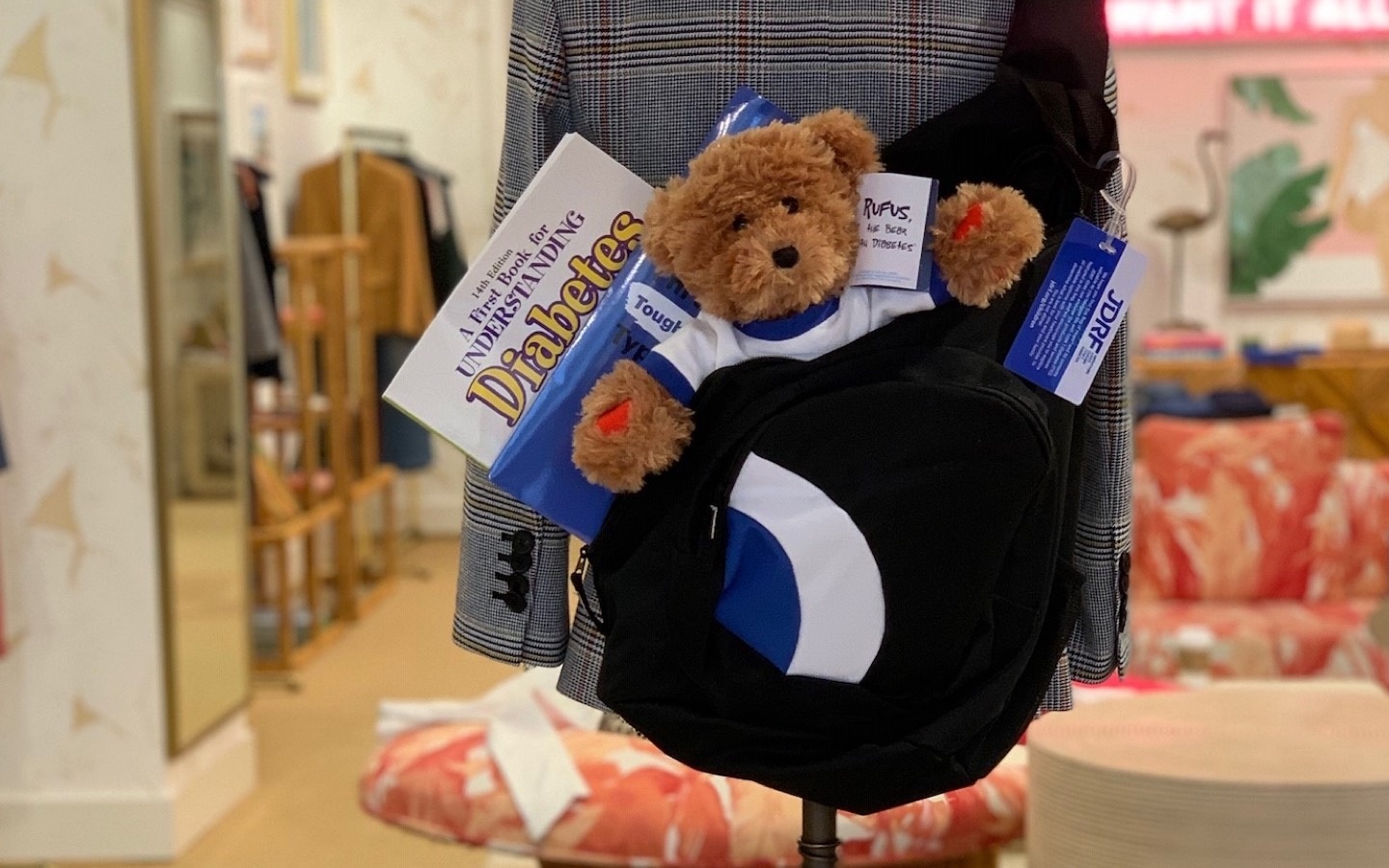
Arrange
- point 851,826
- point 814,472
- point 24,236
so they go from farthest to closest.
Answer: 1. point 24,236
2. point 851,826
3. point 814,472

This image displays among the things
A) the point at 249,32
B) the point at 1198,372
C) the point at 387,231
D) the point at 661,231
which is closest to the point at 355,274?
the point at 387,231

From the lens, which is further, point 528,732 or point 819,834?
point 528,732

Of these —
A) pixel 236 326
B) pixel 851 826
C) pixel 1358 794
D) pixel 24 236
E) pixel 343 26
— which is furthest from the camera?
pixel 343 26

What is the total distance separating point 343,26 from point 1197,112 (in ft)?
12.0

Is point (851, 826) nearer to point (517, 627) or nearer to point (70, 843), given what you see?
point (517, 627)

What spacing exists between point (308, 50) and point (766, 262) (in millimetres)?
Answer: 5106

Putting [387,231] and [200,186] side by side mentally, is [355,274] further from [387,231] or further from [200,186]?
[200,186]

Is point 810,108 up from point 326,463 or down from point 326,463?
up

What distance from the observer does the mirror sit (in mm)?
3129

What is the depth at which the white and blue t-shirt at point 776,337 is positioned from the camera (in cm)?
105

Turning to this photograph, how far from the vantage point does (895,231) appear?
3.48 ft

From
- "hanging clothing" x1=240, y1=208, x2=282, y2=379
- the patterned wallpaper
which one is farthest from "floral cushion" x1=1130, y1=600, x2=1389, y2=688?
"hanging clothing" x1=240, y1=208, x2=282, y2=379

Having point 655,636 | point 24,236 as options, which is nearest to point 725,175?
point 655,636

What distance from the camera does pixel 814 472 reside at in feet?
3.32
